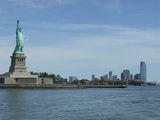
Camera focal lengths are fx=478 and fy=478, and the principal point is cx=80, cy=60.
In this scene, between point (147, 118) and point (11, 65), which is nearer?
point (147, 118)

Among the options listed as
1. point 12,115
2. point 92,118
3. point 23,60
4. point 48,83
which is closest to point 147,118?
point 92,118

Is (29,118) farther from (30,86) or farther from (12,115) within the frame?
(30,86)

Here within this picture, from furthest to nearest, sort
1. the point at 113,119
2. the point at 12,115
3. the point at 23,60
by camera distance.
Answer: the point at 23,60
the point at 12,115
the point at 113,119

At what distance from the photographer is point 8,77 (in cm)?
12462

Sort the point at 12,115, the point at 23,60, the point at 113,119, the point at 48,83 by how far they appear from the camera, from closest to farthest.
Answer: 1. the point at 113,119
2. the point at 12,115
3. the point at 23,60
4. the point at 48,83

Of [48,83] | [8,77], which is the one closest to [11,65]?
[8,77]

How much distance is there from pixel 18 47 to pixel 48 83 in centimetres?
1588

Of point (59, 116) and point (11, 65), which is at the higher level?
point (11, 65)

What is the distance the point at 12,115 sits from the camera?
41.2 m

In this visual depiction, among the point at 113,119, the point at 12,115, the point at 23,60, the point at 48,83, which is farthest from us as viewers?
the point at 48,83

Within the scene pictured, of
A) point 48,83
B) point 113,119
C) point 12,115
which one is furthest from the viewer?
point 48,83

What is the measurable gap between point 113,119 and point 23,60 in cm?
8634

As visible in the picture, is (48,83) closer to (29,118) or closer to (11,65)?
(11,65)

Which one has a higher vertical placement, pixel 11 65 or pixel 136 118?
pixel 11 65
